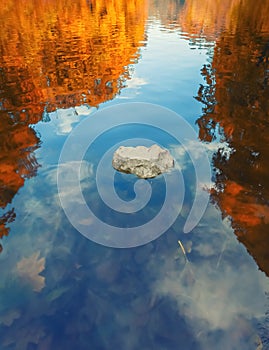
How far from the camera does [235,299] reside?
5.07 m

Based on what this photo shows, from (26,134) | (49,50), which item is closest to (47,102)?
(26,134)

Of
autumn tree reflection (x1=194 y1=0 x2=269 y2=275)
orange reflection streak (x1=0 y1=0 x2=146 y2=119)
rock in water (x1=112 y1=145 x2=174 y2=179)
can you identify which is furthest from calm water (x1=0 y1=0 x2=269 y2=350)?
rock in water (x1=112 y1=145 x2=174 y2=179)

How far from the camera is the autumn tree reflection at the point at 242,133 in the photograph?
6559mm

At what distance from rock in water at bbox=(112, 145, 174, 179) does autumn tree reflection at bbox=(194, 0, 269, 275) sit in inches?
67.0

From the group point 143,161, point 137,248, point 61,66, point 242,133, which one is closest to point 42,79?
point 61,66

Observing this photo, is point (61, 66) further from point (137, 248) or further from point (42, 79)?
point (137, 248)

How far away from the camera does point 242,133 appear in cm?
1036

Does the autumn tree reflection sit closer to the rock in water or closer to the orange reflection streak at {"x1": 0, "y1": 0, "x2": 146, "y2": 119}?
the rock in water

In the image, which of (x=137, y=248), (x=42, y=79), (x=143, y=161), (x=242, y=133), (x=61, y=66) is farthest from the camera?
(x=61, y=66)

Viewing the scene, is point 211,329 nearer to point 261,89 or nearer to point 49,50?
point 261,89

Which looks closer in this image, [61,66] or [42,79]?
[42,79]

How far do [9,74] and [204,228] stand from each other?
1701 centimetres

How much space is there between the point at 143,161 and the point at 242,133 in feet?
15.3

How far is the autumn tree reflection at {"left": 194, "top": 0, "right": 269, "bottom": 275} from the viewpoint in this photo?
6.56 meters
